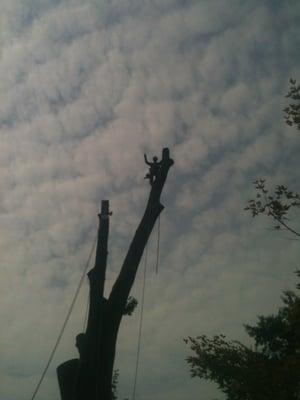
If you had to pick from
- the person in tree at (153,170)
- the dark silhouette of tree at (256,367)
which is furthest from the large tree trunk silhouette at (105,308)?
the dark silhouette of tree at (256,367)

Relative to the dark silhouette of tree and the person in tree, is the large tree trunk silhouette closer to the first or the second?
the person in tree

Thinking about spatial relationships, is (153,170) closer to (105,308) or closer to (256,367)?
(105,308)

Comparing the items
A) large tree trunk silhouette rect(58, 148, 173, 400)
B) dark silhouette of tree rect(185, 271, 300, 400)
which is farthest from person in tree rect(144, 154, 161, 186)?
dark silhouette of tree rect(185, 271, 300, 400)

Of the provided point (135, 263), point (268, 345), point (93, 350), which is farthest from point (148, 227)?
point (268, 345)

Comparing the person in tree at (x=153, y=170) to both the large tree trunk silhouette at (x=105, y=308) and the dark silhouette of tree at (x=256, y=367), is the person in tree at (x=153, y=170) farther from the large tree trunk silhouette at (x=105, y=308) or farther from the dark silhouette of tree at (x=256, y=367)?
the dark silhouette of tree at (x=256, y=367)

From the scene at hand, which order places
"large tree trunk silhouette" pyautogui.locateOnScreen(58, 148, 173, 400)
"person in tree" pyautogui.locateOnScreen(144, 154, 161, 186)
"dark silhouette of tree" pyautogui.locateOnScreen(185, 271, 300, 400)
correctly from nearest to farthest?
"large tree trunk silhouette" pyautogui.locateOnScreen(58, 148, 173, 400)
"person in tree" pyautogui.locateOnScreen(144, 154, 161, 186)
"dark silhouette of tree" pyautogui.locateOnScreen(185, 271, 300, 400)

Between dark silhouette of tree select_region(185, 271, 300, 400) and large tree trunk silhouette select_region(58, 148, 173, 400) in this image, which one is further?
dark silhouette of tree select_region(185, 271, 300, 400)

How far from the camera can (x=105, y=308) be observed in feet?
23.8

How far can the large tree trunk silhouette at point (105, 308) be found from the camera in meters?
6.52

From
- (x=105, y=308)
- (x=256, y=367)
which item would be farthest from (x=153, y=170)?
(x=256, y=367)

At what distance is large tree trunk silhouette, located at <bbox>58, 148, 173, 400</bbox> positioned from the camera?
257 inches

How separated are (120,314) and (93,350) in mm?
826

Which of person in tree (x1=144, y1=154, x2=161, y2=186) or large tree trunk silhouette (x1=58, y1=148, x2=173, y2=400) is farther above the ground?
person in tree (x1=144, y1=154, x2=161, y2=186)

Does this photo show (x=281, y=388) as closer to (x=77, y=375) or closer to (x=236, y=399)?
(x=236, y=399)
